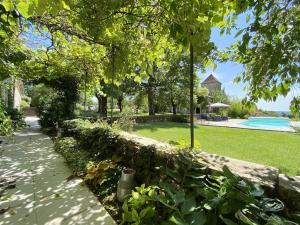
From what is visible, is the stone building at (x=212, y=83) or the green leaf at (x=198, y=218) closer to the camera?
the green leaf at (x=198, y=218)

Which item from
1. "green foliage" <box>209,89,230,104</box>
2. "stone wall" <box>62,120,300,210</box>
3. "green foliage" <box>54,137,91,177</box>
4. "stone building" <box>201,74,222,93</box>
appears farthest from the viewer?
"stone building" <box>201,74,222,93</box>

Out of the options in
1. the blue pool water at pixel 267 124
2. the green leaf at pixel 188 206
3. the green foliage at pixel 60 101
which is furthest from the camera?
the blue pool water at pixel 267 124

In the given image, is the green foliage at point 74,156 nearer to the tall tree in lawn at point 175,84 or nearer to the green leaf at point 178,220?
the green leaf at point 178,220

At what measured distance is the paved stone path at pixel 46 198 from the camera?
301 cm

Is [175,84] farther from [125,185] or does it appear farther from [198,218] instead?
[198,218]

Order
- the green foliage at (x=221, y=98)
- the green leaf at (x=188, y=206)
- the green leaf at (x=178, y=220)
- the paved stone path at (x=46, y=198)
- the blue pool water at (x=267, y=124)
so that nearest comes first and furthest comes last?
1. the green leaf at (x=178, y=220)
2. the green leaf at (x=188, y=206)
3. the paved stone path at (x=46, y=198)
4. the blue pool water at (x=267, y=124)
5. the green foliage at (x=221, y=98)

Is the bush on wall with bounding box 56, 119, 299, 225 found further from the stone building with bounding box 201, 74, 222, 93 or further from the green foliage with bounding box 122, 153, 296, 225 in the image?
the stone building with bounding box 201, 74, 222, 93

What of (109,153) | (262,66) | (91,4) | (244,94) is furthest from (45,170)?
(262,66)

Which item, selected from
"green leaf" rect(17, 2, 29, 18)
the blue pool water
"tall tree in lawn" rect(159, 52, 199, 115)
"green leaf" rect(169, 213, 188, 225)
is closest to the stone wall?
"green leaf" rect(169, 213, 188, 225)

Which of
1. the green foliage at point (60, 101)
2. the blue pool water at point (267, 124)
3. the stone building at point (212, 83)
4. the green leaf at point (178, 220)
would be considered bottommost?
the blue pool water at point (267, 124)

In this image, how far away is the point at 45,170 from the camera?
16.6ft

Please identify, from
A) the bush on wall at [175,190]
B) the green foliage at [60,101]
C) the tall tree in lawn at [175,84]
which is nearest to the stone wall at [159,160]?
the bush on wall at [175,190]

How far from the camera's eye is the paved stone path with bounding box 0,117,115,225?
3006mm

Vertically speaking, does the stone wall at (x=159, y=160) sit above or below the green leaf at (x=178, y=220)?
above
